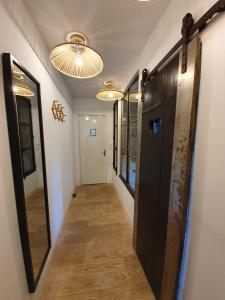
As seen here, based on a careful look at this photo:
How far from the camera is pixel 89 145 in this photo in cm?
413

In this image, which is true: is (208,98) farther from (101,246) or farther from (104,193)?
(104,193)

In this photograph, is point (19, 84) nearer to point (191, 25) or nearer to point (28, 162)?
point (28, 162)

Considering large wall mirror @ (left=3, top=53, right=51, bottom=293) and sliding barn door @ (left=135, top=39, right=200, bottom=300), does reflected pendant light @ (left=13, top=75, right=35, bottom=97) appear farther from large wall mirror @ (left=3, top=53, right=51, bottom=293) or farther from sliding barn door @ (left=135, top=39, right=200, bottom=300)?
sliding barn door @ (left=135, top=39, right=200, bottom=300)

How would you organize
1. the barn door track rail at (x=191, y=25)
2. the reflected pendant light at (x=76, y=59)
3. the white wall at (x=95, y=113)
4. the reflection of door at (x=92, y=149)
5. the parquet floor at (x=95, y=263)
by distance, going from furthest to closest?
1. the reflection of door at (x=92, y=149)
2. the white wall at (x=95, y=113)
3. the parquet floor at (x=95, y=263)
4. the reflected pendant light at (x=76, y=59)
5. the barn door track rail at (x=191, y=25)

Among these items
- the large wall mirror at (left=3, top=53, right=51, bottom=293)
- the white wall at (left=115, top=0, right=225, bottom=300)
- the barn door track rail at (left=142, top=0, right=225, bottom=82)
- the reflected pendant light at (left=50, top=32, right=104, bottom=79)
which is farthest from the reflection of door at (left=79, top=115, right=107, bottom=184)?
the white wall at (left=115, top=0, right=225, bottom=300)

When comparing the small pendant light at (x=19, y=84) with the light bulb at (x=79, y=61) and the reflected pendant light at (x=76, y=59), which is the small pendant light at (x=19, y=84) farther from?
the light bulb at (x=79, y=61)

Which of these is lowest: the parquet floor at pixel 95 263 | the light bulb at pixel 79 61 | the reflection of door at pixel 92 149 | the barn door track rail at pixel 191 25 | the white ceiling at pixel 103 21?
the parquet floor at pixel 95 263

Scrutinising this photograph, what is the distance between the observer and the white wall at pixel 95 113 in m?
3.92

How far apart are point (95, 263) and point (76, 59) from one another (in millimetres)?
2144

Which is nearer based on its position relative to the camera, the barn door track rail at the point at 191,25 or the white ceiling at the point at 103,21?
the barn door track rail at the point at 191,25

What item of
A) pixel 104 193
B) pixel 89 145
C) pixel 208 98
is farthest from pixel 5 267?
pixel 89 145

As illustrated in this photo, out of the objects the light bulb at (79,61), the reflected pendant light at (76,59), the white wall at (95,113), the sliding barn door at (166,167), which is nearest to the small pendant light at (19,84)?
the reflected pendant light at (76,59)

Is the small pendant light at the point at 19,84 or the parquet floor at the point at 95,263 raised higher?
the small pendant light at the point at 19,84

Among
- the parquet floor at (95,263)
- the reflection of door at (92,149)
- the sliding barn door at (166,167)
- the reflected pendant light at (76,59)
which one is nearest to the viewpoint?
the sliding barn door at (166,167)
